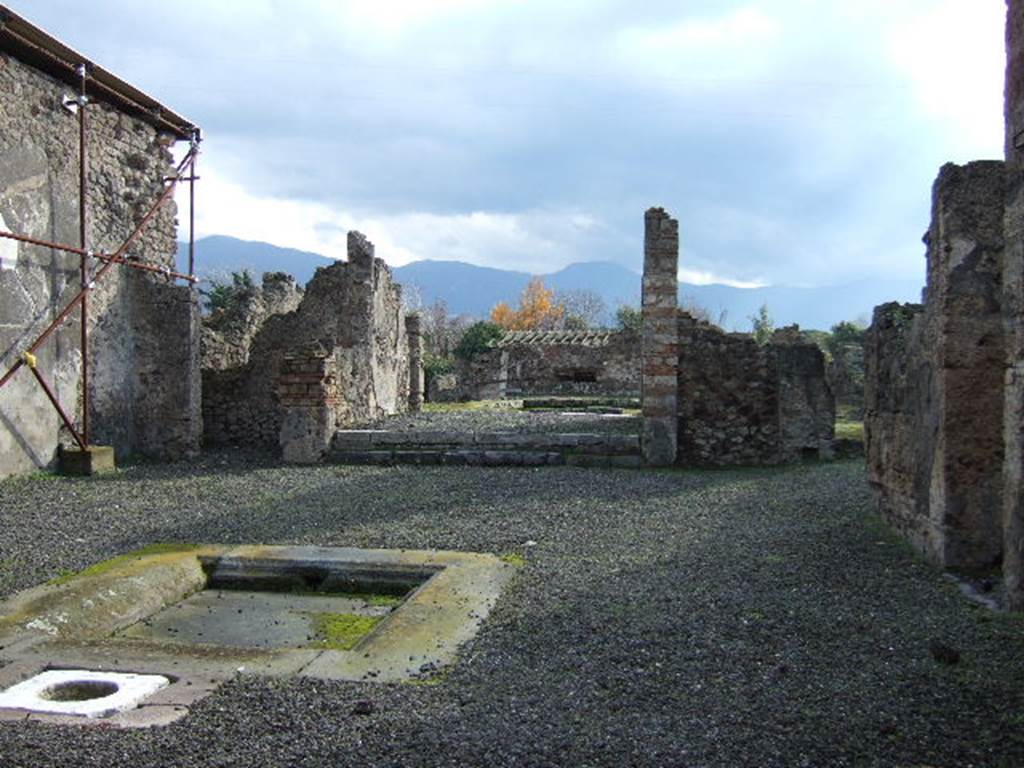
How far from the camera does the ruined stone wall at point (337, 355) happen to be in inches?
536

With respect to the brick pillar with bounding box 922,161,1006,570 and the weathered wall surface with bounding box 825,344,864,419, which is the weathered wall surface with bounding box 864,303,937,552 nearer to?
the brick pillar with bounding box 922,161,1006,570

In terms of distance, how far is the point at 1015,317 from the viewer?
4.27 m

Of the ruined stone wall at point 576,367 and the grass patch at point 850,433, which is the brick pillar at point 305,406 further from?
the ruined stone wall at point 576,367

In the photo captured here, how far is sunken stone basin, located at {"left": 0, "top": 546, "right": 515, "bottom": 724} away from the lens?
393cm

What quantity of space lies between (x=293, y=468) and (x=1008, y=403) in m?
8.82

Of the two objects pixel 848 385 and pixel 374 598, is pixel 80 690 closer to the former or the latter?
pixel 374 598

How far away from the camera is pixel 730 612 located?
4699mm

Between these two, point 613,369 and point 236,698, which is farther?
point 613,369

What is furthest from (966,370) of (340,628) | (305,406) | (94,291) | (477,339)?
(477,339)

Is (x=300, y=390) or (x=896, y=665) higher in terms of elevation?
(x=300, y=390)

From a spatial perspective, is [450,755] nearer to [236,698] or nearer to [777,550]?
[236,698]

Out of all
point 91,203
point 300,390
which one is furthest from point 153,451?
point 91,203

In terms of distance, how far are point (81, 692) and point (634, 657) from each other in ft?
7.63

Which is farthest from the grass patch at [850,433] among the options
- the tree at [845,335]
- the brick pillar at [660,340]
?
the tree at [845,335]
